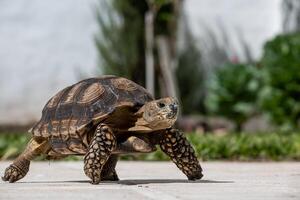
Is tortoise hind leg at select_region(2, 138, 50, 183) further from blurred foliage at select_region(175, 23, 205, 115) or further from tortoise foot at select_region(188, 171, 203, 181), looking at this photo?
blurred foliage at select_region(175, 23, 205, 115)

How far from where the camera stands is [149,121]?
495cm

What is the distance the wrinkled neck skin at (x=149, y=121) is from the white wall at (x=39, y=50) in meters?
9.46

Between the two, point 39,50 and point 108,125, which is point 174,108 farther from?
point 39,50

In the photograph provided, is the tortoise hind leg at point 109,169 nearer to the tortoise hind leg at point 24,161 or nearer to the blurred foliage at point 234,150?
the tortoise hind leg at point 24,161

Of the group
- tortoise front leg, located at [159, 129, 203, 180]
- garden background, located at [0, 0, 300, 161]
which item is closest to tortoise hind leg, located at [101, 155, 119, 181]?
tortoise front leg, located at [159, 129, 203, 180]

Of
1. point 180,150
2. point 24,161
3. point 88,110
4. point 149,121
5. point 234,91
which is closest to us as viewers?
point 149,121

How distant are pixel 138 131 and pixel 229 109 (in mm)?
10720

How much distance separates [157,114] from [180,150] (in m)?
0.47

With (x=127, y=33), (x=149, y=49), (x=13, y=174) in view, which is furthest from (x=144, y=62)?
(x=13, y=174)

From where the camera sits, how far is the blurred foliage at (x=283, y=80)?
13.4 meters

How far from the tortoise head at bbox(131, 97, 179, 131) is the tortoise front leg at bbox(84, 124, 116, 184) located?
231 mm

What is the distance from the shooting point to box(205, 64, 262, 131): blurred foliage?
15375 mm

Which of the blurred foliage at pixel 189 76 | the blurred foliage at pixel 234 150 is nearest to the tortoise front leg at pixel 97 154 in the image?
the blurred foliage at pixel 234 150

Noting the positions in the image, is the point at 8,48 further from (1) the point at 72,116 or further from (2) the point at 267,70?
(1) the point at 72,116
